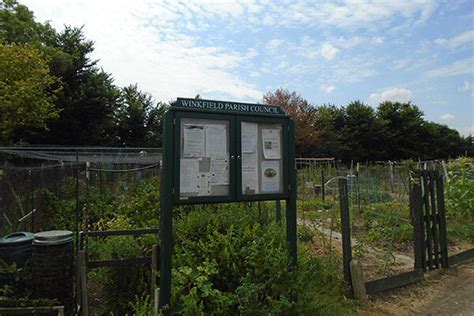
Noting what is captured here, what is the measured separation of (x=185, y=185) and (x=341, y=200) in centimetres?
215

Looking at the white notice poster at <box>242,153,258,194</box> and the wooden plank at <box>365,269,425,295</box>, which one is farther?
the wooden plank at <box>365,269,425,295</box>

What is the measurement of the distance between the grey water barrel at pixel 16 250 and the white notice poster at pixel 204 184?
8.13 ft

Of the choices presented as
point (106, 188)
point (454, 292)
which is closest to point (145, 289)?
point (454, 292)

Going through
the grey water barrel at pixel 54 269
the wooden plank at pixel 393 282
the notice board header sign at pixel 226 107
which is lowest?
the wooden plank at pixel 393 282

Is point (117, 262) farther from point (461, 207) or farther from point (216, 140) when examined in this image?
point (461, 207)

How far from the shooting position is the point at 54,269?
381 cm

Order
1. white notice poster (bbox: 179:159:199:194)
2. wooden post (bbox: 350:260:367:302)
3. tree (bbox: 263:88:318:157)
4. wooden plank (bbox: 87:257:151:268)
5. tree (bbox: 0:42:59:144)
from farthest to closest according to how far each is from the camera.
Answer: tree (bbox: 263:88:318:157)
tree (bbox: 0:42:59:144)
wooden post (bbox: 350:260:367:302)
wooden plank (bbox: 87:257:151:268)
white notice poster (bbox: 179:159:199:194)

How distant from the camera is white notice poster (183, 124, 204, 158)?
10.7ft

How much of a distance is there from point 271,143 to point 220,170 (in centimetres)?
67

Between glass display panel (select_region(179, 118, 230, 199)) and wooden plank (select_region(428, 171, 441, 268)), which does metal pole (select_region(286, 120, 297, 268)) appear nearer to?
glass display panel (select_region(179, 118, 230, 199))

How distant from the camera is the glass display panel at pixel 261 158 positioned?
140 inches

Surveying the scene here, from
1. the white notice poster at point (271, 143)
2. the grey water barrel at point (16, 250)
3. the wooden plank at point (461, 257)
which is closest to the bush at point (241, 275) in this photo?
the white notice poster at point (271, 143)

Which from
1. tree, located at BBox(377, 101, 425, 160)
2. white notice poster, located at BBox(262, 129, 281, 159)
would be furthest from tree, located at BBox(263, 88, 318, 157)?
white notice poster, located at BBox(262, 129, 281, 159)

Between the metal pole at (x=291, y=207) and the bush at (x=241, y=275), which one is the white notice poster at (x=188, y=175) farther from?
the metal pole at (x=291, y=207)
